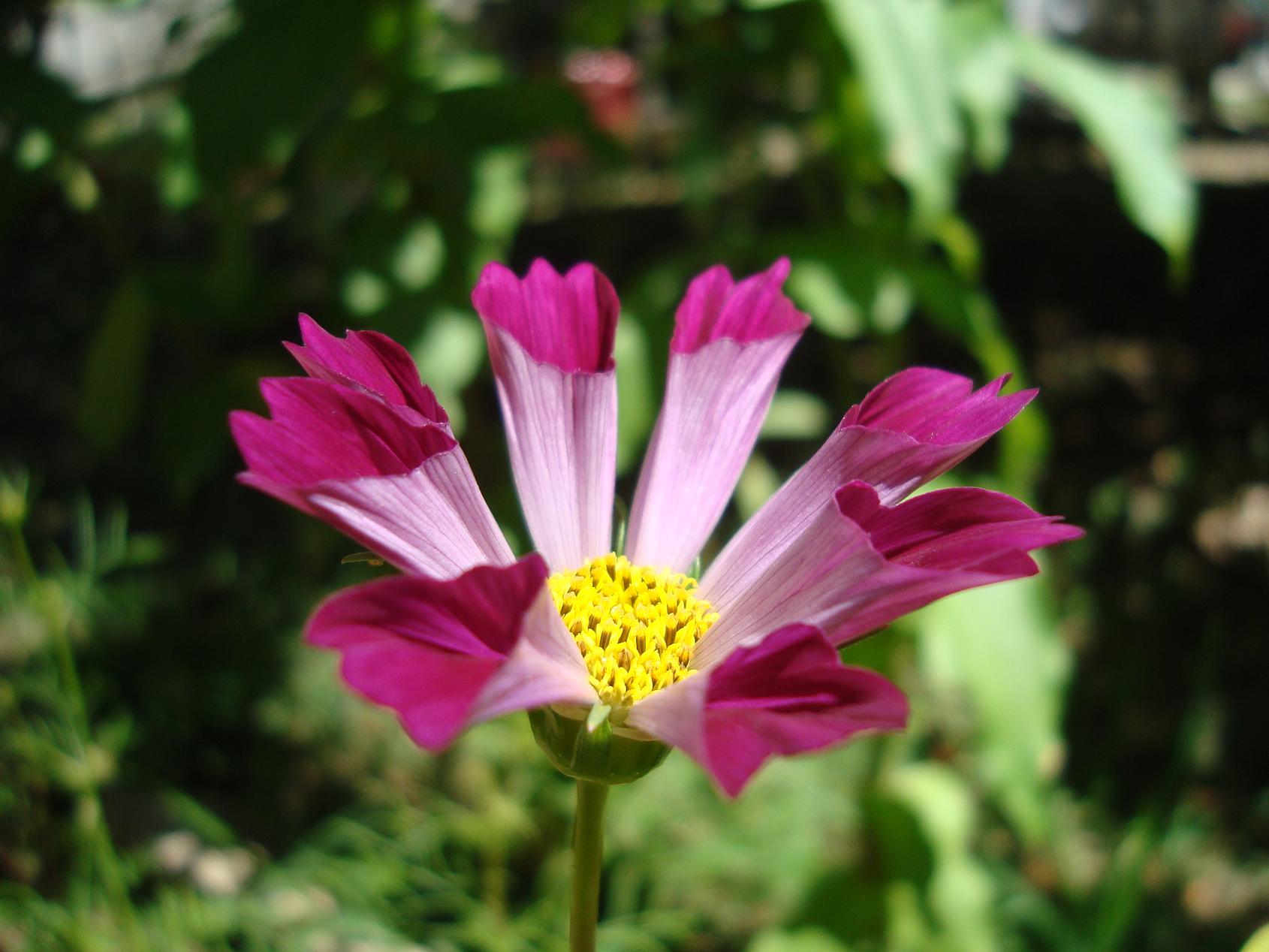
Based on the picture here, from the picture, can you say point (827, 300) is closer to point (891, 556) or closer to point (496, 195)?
point (496, 195)

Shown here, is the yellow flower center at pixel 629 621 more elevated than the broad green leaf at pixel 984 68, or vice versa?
the broad green leaf at pixel 984 68

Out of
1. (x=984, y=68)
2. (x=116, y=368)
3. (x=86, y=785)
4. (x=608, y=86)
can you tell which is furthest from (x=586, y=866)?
(x=608, y=86)

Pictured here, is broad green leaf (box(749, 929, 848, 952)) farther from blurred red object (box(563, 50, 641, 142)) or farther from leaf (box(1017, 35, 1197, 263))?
blurred red object (box(563, 50, 641, 142))

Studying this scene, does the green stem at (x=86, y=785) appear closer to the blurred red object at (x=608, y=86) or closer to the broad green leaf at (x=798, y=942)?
the broad green leaf at (x=798, y=942)

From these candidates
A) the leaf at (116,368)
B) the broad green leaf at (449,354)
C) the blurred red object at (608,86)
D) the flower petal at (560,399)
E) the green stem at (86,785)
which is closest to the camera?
the flower petal at (560,399)

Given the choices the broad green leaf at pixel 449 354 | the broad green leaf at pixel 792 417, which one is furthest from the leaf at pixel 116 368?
the broad green leaf at pixel 792 417

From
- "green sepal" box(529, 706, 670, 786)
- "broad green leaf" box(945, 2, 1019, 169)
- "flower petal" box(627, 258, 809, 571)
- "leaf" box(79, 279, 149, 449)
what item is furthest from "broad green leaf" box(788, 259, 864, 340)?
"leaf" box(79, 279, 149, 449)

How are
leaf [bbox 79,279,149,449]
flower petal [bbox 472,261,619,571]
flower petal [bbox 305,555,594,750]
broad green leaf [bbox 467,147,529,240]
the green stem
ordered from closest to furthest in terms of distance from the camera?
flower petal [bbox 305,555,594,750] < flower petal [bbox 472,261,619,571] < the green stem < broad green leaf [bbox 467,147,529,240] < leaf [bbox 79,279,149,449]
